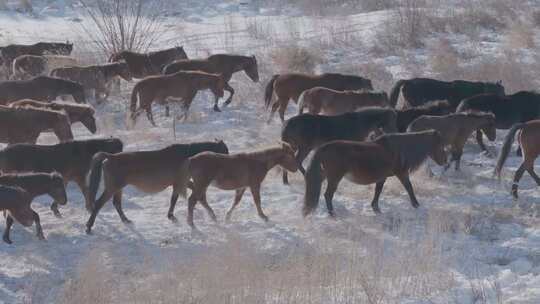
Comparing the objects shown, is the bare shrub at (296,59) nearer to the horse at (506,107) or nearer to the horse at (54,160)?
the horse at (506,107)

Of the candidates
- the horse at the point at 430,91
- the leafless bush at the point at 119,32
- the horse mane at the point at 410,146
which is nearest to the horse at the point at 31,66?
the leafless bush at the point at 119,32

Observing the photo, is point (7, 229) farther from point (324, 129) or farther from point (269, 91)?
point (269, 91)

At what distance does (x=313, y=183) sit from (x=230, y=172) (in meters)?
1.00

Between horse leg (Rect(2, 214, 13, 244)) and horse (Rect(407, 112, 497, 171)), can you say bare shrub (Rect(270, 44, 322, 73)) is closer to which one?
horse (Rect(407, 112, 497, 171))

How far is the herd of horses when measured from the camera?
11.0 meters

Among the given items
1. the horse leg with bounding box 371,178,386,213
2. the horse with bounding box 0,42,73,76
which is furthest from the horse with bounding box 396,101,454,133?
the horse with bounding box 0,42,73,76

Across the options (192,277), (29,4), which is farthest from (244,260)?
(29,4)

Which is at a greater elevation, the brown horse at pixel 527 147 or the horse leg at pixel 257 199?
the brown horse at pixel 527 147

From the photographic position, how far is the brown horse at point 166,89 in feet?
52.5

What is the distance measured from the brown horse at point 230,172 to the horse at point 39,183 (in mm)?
1522

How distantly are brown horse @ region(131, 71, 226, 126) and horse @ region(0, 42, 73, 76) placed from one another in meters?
4.56

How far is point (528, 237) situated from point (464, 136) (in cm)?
322

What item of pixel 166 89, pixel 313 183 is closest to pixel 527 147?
pixel 313 183

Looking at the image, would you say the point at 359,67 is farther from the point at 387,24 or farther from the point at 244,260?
the point at 244,260
